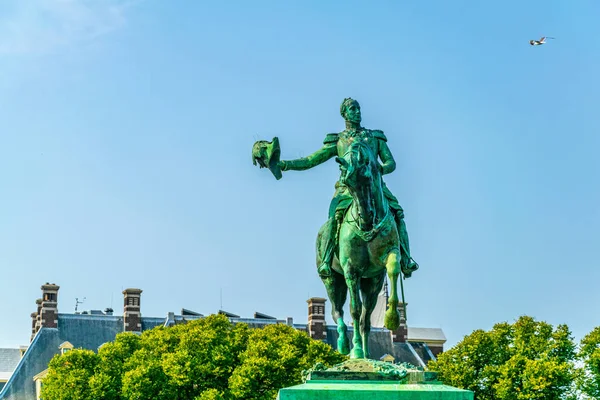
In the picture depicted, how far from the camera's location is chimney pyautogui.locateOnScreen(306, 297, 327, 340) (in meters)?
85.0

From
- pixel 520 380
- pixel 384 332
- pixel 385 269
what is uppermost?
pixel 384 332

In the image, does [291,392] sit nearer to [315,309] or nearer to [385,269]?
[385,269]

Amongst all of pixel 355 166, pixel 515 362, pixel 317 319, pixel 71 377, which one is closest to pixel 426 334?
pixel 317 319

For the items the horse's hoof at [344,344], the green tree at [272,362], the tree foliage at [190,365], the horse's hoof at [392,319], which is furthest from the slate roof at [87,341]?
the horse's hoof at [392,319]

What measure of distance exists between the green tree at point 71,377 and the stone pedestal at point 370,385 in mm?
46866

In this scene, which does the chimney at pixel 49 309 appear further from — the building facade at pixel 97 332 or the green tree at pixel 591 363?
the green tree at pixel 591 363

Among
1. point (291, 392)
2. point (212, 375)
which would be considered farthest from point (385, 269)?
point (212, 375)

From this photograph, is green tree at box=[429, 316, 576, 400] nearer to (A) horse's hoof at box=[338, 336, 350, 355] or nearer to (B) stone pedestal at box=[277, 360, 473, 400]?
(A) horse's hoof at box=[338, 336, 350, 355]

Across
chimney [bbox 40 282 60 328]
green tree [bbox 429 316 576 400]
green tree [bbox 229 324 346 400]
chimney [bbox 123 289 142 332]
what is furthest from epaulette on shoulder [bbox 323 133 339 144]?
chimney [bbox 123 289 142 332]

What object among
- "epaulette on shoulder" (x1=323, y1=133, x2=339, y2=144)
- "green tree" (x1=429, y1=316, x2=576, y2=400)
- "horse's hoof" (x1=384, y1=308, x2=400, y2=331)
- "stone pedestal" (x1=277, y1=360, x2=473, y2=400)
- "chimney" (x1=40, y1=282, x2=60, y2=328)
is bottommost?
"stone pedestal" (x1=277, y1=360, x2=473, y2=400)

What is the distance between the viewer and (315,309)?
85.6 m

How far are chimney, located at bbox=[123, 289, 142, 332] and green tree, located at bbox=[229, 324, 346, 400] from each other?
2026 cm

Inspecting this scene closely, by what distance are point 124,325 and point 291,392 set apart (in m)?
69.7

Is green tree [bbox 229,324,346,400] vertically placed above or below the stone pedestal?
above
